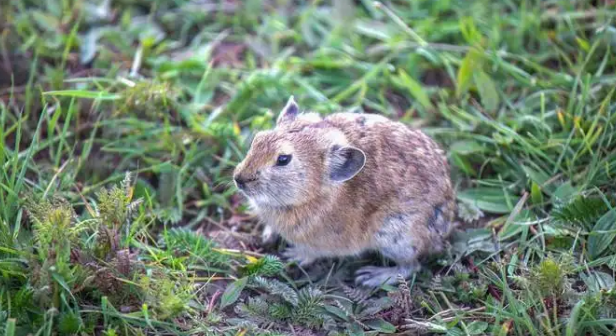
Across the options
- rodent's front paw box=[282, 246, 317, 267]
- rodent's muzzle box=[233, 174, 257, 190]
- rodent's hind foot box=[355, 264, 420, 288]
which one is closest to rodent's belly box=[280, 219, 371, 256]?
rodent's front paw box=[282, 246, 317, 267]

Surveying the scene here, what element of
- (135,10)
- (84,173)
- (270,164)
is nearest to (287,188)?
(270,164)

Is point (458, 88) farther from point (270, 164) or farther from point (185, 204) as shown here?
point (185, 204)

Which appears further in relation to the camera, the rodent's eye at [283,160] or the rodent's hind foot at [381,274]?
the rodent's hind foot at [381,274]

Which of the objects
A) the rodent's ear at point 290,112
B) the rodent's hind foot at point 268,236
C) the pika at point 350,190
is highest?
the rodent's ear at point 290,112

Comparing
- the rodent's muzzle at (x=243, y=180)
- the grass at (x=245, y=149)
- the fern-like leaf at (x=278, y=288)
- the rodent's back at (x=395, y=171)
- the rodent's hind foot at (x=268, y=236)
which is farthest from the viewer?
the rodent's hind foot at (x=268, y=236)

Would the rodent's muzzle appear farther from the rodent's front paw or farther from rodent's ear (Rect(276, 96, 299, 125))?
the rodent's front paw

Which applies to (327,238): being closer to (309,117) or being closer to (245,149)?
(309,117)

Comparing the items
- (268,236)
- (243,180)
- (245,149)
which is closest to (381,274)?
(268,236)

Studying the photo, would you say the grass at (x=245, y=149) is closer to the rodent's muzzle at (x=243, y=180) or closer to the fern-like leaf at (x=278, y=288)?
the fern-like leaf at (x=278, y=288)

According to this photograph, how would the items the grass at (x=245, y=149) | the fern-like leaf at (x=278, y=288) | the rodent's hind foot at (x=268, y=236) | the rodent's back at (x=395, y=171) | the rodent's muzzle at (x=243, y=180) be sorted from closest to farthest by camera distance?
the grass at (x=245, y=149)
the fern-like leaf at (x=278, y=288)
the rodent's muzzle at (x=243, y=180)
the rodent's back at (x=395, y=171)
the rodent's hind foot at (x=268, y=236)

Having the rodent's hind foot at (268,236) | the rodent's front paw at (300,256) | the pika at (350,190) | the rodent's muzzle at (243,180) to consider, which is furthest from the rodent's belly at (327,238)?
the rodent's muzzle at (243,180)
